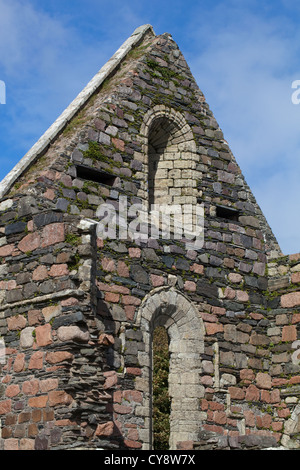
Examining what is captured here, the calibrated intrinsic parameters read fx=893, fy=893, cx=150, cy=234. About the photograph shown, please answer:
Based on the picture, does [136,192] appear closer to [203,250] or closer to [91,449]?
[203,250]

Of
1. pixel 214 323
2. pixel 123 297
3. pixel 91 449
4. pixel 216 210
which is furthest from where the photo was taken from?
pixel 216 210

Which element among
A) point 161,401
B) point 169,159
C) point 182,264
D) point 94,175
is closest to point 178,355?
point 182,264

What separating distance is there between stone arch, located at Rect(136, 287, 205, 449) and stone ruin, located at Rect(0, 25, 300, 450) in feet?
0.08

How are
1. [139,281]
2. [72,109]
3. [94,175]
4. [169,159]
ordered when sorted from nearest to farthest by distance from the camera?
[139,281], [94,175], [72,109], [169,159]

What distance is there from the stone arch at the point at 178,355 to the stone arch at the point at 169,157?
2.39m

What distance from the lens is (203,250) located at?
1758 centimetres

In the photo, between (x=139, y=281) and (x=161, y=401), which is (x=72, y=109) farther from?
(x=161, y=401)

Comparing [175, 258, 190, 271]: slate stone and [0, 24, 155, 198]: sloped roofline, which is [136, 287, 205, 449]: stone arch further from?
[0, 24, 155, 198]: sloped roofline

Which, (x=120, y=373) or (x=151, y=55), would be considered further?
(x=151, y=55)

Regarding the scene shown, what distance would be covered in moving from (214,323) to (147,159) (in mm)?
3487

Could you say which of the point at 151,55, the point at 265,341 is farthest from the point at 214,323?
the point at 151,55

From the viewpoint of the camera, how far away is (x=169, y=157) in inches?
733

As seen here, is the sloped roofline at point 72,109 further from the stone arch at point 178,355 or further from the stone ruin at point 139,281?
the stone arch at point 178,355

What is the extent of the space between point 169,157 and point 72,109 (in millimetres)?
2312
